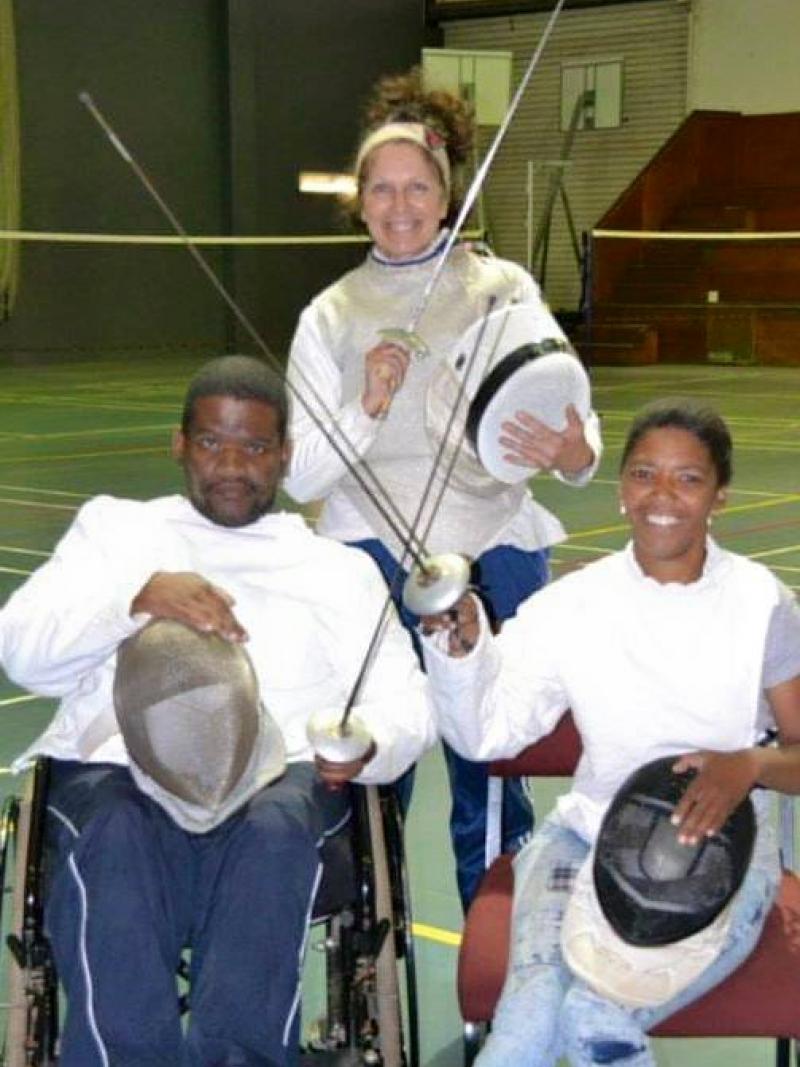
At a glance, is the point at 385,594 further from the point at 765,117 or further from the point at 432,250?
the point at 765,117

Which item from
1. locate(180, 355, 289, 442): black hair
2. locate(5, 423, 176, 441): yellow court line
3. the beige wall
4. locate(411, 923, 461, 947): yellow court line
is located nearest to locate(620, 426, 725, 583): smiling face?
locate(180, 355, 289, 442): black hair

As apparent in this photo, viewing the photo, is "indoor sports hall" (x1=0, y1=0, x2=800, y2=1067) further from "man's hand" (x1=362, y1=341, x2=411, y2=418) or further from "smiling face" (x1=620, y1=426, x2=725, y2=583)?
"smiling face" (x1=620, y1=426, x2=725, y2=583)

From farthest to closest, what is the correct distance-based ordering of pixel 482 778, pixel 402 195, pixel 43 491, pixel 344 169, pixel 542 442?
pixel 344 169 < pixel 43 491 < pixel 482 778 < pixel 402 195 < pixel 542 442

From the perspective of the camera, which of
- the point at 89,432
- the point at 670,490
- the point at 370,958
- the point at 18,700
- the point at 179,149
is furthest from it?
the point at 179,149

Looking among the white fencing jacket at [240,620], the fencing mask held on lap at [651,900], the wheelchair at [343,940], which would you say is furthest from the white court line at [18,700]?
the fencing mask held on lap at [651,900]

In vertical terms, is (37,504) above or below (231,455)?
below

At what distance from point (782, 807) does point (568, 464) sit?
23.8 inches

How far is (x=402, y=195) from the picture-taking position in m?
2.76

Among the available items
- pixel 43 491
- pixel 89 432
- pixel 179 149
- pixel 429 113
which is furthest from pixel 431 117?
pixel 179 149

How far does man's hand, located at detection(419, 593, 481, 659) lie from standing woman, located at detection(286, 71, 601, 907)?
485 mm

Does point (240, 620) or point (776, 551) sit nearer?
point (240, 620)

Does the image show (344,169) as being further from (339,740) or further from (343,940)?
(339,740)

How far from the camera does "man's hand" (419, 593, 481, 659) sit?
7.11 feet

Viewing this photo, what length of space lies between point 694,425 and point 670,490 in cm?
9
